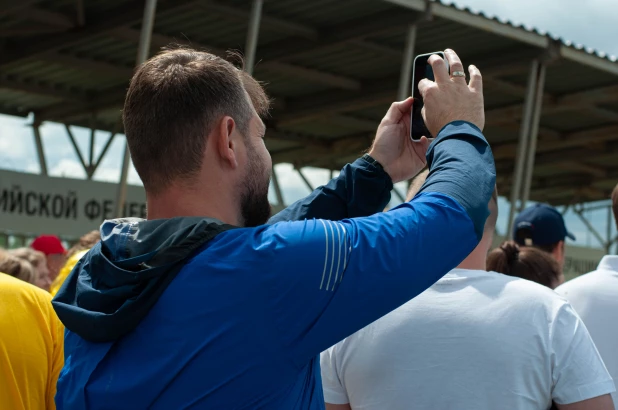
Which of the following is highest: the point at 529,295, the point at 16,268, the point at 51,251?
the point at 529,295

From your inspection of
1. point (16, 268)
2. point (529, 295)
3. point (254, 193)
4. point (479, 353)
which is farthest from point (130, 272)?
point (16, 268)

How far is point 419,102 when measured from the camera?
209 centimetres

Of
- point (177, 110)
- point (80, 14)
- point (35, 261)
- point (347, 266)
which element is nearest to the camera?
point (347, 266)

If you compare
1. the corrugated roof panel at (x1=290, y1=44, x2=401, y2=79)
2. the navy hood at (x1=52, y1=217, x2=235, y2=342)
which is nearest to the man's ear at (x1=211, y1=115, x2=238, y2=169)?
the navy hood at (x1=52, y1=217, x2=235, y2=342)

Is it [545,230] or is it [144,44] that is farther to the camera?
[144,44]

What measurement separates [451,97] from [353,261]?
18.3 inches

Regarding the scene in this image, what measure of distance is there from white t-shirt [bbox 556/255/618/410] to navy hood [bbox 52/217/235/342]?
2229mm

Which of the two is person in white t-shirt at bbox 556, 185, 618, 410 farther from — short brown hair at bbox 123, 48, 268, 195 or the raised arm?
short brown hair at bbox 123, 48, 268, 195

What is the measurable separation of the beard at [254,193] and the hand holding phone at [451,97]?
15.0 inches

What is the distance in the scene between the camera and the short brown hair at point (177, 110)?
5.70 ft

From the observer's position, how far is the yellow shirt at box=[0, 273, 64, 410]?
2.50m

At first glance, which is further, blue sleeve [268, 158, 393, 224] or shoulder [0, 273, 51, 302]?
shoulder [0, 273, 51, 302]

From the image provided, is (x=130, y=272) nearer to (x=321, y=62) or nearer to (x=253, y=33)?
(x=253, y=33)

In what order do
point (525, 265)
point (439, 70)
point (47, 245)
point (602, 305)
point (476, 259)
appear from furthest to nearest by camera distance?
point (47, 245), point (525, 265), point (602, 305), point (476, 259), point (439, 70)
